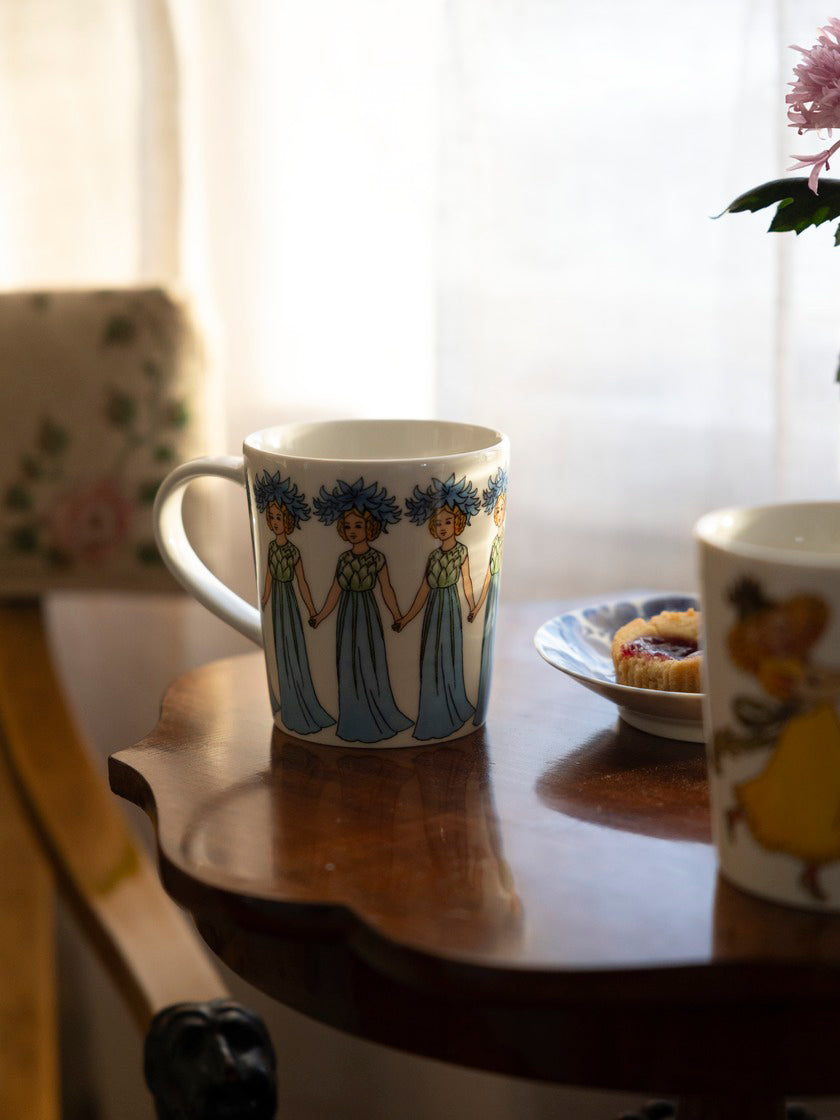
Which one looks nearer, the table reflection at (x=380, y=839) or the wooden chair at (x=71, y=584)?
the table reflection at (x=380, y=839)

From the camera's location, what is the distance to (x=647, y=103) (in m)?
0.87

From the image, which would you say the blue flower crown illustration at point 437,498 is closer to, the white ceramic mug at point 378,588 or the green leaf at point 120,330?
the white ceramic mug at point 378,588

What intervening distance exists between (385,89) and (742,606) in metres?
0.75

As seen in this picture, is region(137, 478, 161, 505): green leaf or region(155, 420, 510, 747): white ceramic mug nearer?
region(155, 420, 510, 747): white ceramic mug

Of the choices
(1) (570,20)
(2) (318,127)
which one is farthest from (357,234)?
(1) (570,20)

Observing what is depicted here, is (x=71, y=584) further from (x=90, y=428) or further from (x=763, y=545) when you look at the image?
(x=763, y=545)

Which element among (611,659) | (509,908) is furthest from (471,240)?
(509,908)

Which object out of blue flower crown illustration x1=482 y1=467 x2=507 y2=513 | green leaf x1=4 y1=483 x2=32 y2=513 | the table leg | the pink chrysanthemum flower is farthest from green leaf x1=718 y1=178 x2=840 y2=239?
green leaf x1=4 y1=483 x2=32 y2=513

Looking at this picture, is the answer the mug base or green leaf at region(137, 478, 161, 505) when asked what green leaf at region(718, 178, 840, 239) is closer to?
the mug base

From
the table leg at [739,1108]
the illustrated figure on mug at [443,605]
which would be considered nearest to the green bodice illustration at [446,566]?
the illustrated figure on mug at [443,605]

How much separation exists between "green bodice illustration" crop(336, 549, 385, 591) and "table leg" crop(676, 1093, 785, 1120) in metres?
0.26

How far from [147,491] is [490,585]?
1.84 ft

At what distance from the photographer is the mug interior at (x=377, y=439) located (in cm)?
57

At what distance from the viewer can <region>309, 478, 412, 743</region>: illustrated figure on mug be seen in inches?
18.8
